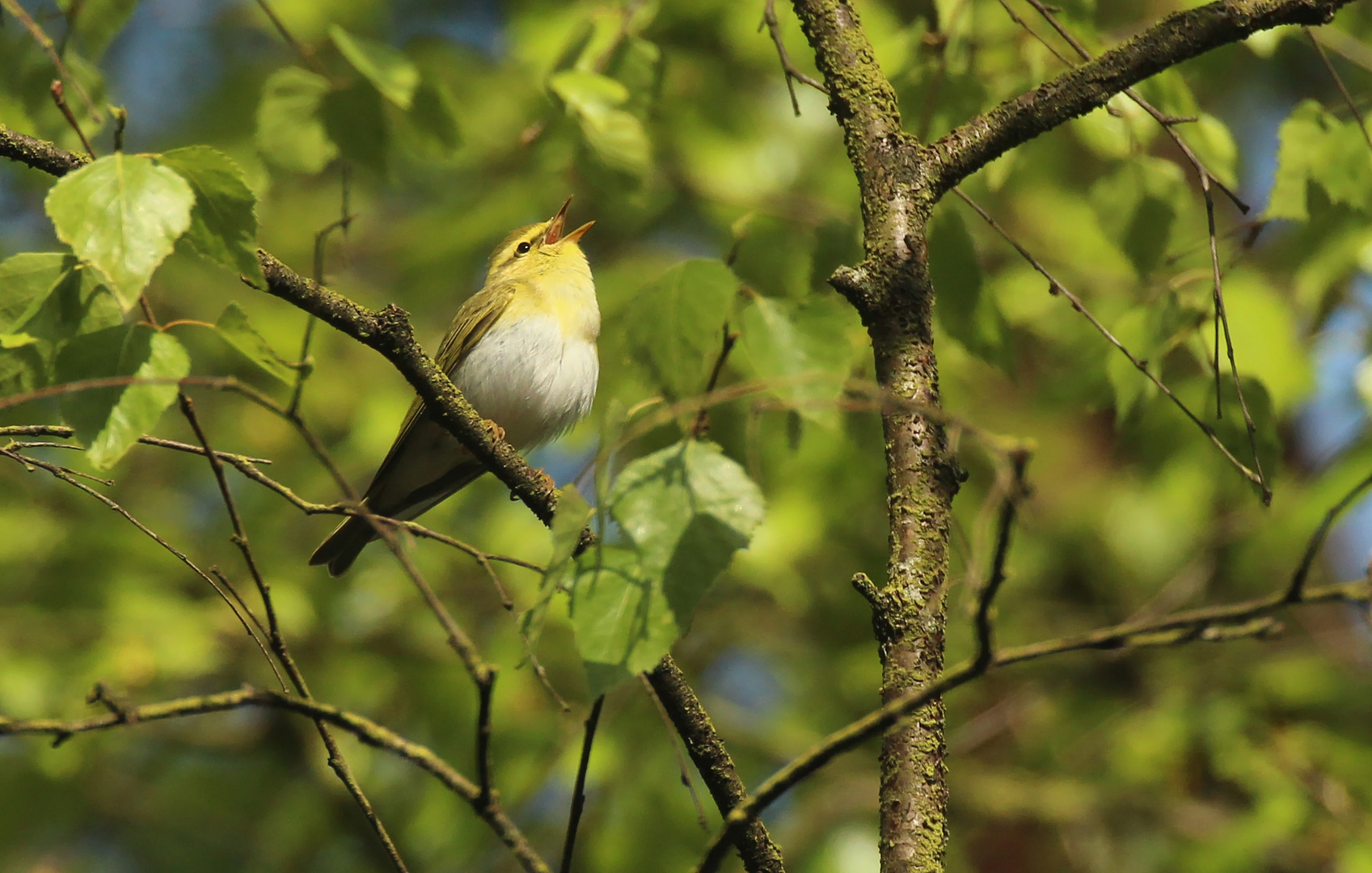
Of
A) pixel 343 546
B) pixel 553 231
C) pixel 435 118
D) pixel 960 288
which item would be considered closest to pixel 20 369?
pixel 435 118

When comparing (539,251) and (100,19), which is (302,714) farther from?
(539,251)

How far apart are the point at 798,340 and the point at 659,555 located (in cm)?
90

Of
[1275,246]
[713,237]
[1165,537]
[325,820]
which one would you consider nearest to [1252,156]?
[1275,246]

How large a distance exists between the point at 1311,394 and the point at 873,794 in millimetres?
3381

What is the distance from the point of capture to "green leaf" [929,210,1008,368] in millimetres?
2994

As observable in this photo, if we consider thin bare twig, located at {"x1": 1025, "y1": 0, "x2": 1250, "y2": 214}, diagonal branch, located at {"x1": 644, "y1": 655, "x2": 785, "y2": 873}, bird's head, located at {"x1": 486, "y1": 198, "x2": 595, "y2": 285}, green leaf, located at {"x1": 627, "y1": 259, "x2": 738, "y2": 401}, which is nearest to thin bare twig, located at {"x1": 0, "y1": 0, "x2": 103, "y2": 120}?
green leaf, located at {"x1": 627, "y1": 259, "x2": 738, "y2": 401}

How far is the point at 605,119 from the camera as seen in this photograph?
3412 millimetres

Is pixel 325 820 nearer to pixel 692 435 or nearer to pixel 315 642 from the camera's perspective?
pixel 315 642

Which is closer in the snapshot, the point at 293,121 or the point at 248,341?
the point at 248,341

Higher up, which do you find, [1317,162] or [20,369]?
[1317,162]

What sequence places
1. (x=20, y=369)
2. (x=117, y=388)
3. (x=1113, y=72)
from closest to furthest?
1. (x=117, y=388)
2. (x=20, y=369)
3. (x=1113, y=72)

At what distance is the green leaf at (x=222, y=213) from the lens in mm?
1887

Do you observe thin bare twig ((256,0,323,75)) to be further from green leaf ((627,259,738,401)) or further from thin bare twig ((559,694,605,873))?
thin bare twig ((559,694,605,873))

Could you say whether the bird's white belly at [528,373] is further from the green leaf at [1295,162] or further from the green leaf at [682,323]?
the green leaf at [1295,162]
